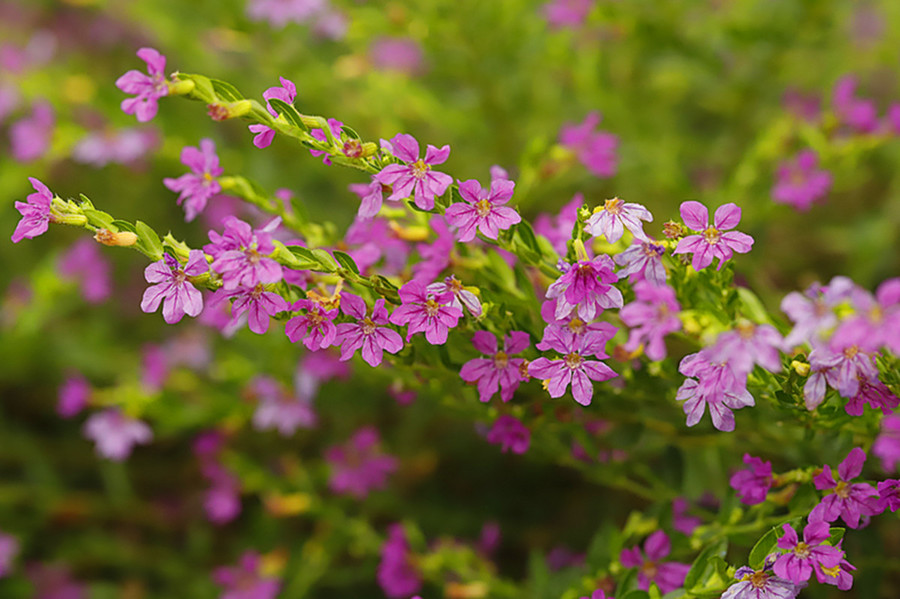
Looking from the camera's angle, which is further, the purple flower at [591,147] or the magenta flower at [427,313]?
the purple flower at [591,147]

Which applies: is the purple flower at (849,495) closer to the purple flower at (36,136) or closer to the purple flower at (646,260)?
the purple flower at (646,260)

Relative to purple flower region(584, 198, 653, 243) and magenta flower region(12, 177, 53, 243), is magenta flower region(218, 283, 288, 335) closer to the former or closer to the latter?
magenta flower region(12, 177, 53, 243)

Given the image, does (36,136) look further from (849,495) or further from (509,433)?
(849,495)

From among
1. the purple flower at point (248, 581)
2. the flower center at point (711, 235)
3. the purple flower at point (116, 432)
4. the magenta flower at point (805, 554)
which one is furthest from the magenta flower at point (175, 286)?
the purple flower at point (248, 581)

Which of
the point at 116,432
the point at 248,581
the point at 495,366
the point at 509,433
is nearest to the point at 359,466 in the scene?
the point at 248,581

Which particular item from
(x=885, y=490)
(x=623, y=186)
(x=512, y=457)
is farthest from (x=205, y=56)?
(x=885, y=490)

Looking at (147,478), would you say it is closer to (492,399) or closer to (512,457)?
(512,457)
